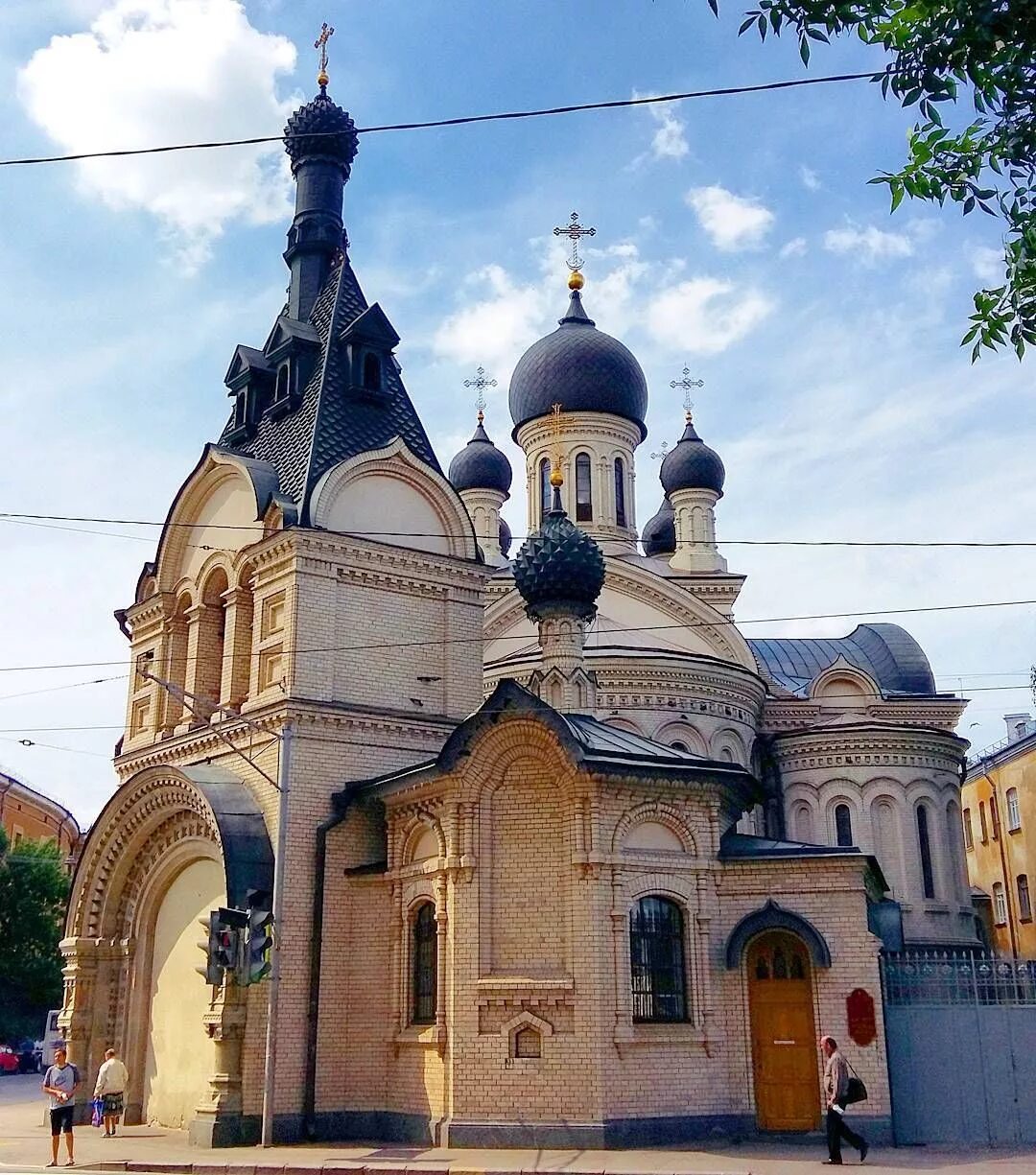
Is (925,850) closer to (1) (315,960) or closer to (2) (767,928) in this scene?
(2) (767,928)

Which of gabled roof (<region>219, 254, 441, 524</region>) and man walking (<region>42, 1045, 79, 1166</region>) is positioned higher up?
gabled roof (<region>219, 254, 441, 524</region>)

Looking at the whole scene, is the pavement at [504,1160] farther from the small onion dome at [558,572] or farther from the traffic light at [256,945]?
the small onion dome at [558,572]

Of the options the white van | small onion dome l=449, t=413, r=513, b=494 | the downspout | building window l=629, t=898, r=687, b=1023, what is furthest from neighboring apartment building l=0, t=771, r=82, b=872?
building window l=629, t=898, r=687, b=1023

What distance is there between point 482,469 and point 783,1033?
22.6 meters

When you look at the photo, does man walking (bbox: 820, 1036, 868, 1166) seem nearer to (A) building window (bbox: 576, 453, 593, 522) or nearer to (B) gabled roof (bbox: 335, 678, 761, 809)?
(B) gabled roof (bbox: 335, 678, 761, 809)

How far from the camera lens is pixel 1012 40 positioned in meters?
5.92

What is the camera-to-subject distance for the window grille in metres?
26.8

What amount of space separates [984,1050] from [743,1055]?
2.58 m

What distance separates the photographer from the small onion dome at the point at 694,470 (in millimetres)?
33312

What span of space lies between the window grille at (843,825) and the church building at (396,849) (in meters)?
6.37

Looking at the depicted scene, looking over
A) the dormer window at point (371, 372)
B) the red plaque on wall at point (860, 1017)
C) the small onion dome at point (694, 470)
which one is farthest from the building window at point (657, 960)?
the small onion dome at point (694, 470)

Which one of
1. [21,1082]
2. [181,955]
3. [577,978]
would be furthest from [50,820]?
[577,978]

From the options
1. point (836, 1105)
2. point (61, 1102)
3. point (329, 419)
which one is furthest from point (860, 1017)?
point (329, 419)

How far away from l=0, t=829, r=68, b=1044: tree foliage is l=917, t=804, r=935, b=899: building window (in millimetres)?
20205
